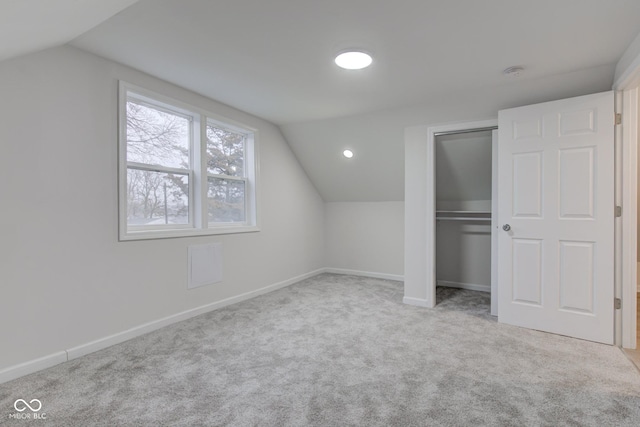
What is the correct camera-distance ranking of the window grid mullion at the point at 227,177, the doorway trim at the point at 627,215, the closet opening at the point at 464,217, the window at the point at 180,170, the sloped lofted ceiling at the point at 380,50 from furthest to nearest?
1. the closet opening at the point at 464,217
2. the window grid mullion at the point at 227,177
3. the window at the point at 180,170
4. the doorway trim at the point at 627,215
5. the sloped lofted ceiling at the point at 380,50

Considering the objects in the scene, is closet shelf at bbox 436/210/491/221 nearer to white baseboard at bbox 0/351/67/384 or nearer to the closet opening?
the closet opening

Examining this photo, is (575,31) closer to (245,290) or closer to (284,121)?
(284,121)

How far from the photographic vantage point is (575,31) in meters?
2.17

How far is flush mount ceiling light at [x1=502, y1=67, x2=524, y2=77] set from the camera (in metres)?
2.73

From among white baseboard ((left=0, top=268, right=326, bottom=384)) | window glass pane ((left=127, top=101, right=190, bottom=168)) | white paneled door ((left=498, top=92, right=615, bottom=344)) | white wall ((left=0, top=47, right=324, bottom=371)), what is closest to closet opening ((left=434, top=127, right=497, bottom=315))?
white paneled door ((left=498, top=92, right=615, bottom=344))

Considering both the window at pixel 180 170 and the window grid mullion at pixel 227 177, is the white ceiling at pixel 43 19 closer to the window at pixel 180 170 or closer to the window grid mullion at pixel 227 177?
the window at pixel 180 170

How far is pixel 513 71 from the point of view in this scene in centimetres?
277

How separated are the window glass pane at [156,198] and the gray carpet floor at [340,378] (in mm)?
1049

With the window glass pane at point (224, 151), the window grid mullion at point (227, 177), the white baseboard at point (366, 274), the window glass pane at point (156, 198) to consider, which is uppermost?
the window glass pane at point (224, 151)

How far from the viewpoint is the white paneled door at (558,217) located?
270 centimetres

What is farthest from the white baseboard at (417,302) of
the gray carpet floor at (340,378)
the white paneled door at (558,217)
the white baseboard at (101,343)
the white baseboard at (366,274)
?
the white baseboard at (101,343)

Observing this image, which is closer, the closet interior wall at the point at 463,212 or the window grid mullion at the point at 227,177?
the window grid mullion at the point at 227,177

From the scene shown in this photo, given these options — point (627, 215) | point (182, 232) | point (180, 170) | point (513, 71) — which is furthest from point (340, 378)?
point (513, 71)

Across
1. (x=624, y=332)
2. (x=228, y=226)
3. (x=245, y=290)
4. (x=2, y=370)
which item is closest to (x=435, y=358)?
(x=624, y=332)
